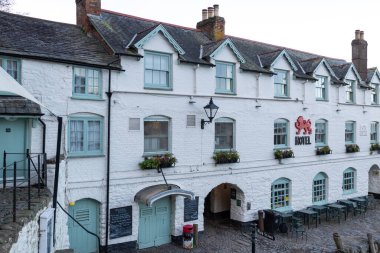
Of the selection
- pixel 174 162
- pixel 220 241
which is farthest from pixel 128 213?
pixel 220 241

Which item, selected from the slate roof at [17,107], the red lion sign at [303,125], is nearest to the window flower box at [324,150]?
the red lion sign at [303,125]

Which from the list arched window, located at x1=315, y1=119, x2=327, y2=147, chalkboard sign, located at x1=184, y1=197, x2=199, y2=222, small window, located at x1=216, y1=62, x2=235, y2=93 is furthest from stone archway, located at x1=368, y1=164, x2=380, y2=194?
chalkboard sign, located at x1=184, y1=197, x2=199, y2=222

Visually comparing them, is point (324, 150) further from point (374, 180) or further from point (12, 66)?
point (12, 66)

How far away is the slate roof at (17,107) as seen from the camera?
10.9m

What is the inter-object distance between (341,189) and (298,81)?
7.42m

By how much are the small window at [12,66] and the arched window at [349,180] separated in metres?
19.0

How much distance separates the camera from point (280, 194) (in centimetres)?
1858

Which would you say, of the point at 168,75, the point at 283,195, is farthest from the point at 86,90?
the point at 283,195

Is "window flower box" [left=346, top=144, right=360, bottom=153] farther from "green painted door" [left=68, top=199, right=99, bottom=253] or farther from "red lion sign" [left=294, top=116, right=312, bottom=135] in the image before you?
"green painted door" [left=68, top=199, right=99, bottom=253]

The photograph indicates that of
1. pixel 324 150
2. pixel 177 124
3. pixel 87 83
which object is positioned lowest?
Result: pixel 324 150

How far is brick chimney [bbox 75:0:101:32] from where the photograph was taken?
50.1ft

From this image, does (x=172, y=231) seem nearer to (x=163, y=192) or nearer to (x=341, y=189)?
(x=163, y=192)

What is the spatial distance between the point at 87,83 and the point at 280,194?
447 inches

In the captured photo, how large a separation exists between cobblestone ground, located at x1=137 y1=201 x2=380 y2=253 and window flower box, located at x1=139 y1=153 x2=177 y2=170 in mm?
3361
